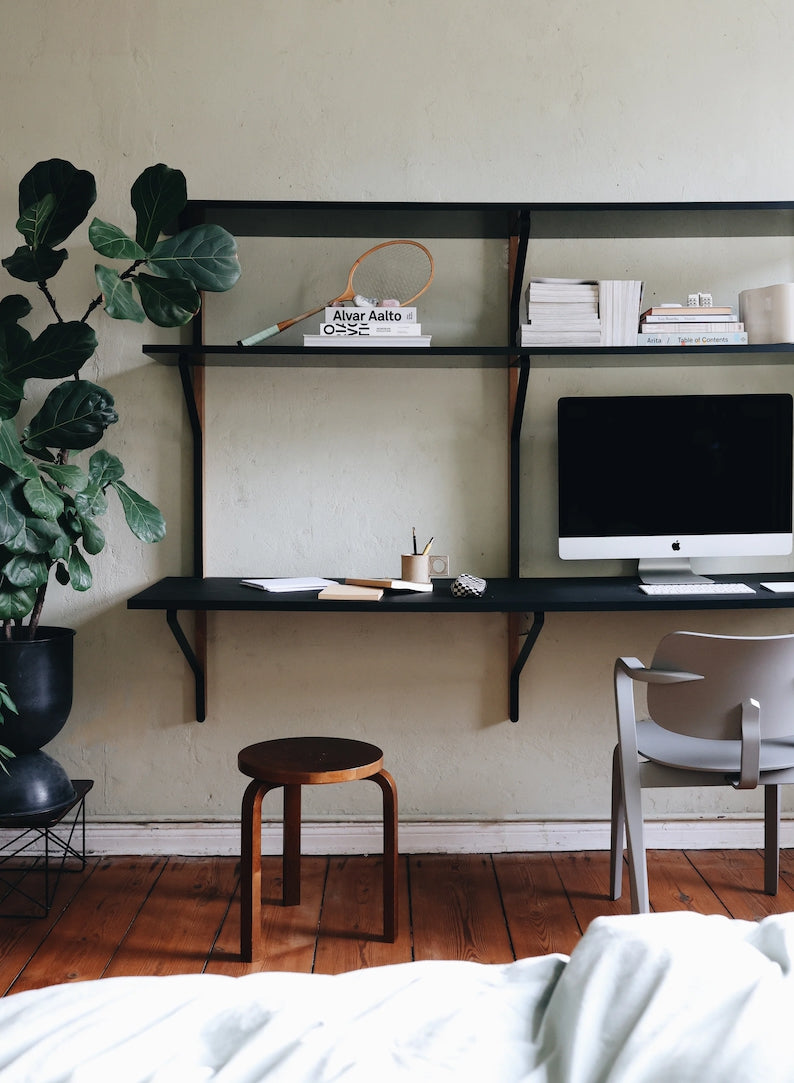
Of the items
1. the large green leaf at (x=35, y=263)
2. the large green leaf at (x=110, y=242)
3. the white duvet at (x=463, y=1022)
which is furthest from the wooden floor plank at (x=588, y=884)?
the large green leaf at (x=35, y=263)

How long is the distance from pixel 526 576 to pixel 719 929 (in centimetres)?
182

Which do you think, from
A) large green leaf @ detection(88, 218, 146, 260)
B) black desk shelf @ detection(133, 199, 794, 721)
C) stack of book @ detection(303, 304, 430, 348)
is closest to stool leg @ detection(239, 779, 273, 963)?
black desk shelf @ detection(133, 199, 794, 721)

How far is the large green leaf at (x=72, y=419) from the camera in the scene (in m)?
2.28

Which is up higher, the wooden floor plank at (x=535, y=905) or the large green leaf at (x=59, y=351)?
the large green leaf at (x=59, y=351)

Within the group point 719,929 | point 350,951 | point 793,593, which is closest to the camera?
point 719,929

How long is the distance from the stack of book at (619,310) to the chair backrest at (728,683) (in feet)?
3.07

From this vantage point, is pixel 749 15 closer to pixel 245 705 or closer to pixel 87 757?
pixel 245 705

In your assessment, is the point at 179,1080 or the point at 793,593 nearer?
the point at 179,1080

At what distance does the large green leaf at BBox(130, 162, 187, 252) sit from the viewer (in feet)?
7.41

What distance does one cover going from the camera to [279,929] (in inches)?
91.1

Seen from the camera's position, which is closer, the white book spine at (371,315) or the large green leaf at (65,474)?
the large green leaf at (65,474)

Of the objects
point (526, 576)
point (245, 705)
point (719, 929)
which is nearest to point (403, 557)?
point (526, 576)

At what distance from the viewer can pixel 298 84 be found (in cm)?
270

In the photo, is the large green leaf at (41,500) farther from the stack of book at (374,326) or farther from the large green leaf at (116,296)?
the stack of book at (374,326)
